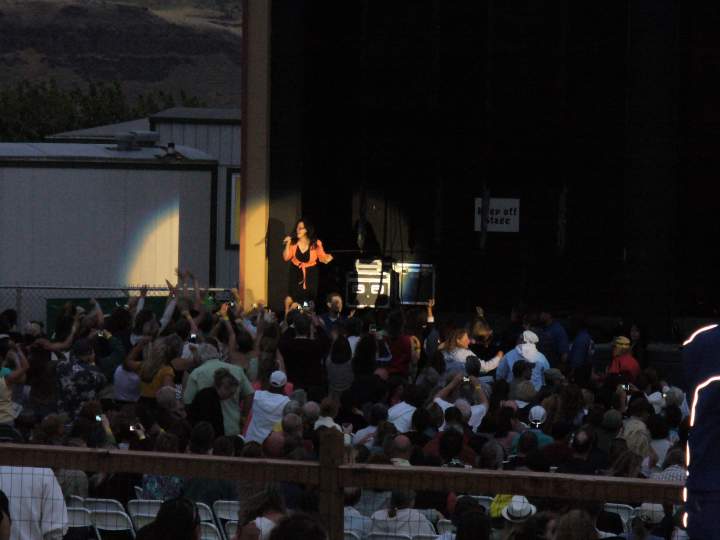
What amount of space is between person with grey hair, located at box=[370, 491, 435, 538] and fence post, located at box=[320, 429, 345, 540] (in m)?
1.68

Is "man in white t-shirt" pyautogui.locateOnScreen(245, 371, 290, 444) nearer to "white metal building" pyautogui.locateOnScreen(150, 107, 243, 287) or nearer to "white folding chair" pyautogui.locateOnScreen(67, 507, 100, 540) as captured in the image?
"white folding chair" pyautogui.locateOnScreen(67, 507, 100, 540)

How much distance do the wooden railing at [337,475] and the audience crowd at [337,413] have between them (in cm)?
23

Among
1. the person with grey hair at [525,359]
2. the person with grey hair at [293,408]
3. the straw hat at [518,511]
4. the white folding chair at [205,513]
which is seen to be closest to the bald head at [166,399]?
the person with grey hair at [293,408]

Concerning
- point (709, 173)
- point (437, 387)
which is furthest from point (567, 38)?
point (437, 387)

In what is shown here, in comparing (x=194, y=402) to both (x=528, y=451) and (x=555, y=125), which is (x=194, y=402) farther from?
(x=555, y=125)

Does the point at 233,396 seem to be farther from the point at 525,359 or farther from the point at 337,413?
the point at 525,359

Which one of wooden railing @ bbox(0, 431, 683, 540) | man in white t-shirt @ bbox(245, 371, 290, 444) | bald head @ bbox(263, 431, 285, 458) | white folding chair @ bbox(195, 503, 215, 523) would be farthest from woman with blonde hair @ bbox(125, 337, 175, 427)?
wooden railing @ bbox(0, 431, 683, 540)

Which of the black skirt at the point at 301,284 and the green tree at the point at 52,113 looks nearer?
the black skirt at the point at 301,284

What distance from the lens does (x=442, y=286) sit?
76.8 feet

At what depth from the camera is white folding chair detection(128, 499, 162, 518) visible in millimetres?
8039

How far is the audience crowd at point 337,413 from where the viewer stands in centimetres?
707

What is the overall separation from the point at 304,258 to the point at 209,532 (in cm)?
1453

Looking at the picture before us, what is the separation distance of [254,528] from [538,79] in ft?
57.9

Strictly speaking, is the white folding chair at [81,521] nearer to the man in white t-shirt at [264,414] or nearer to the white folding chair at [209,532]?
the white folding chair at [209,532]
